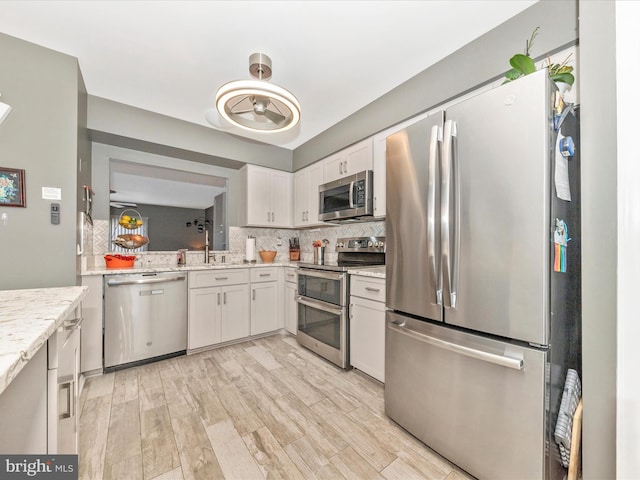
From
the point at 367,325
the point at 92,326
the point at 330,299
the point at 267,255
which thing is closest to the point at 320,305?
the point at 330,299

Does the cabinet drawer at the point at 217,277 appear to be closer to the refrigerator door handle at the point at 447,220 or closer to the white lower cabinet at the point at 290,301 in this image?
the white lower cabinet at the point at 290,301

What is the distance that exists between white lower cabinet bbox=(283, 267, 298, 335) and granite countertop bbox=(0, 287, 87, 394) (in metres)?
2.05

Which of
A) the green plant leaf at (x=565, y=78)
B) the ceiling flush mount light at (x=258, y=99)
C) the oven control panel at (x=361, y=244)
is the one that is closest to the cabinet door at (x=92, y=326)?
the ceiling flush mount light at (x=258, y=99)

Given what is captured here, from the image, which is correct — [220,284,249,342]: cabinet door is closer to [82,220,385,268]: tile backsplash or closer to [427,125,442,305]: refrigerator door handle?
[82,220,385,268]: tile backsplash

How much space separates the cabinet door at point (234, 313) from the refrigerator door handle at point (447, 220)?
235 centimetres

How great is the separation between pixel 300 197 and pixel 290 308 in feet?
4.98

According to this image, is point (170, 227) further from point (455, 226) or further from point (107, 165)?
point (455, 226)

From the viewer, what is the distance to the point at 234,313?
3.04 meters

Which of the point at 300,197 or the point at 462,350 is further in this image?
the point at 300,197

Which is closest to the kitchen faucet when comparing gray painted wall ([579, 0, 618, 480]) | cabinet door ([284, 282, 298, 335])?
cabinet door ([284, 282, 298, 335])

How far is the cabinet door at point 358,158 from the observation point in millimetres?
2744

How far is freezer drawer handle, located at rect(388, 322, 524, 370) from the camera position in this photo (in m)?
1.14

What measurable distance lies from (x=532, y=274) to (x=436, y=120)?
902 mm

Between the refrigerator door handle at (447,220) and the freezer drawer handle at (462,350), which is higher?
the refrigerator door handle at (447,220)
